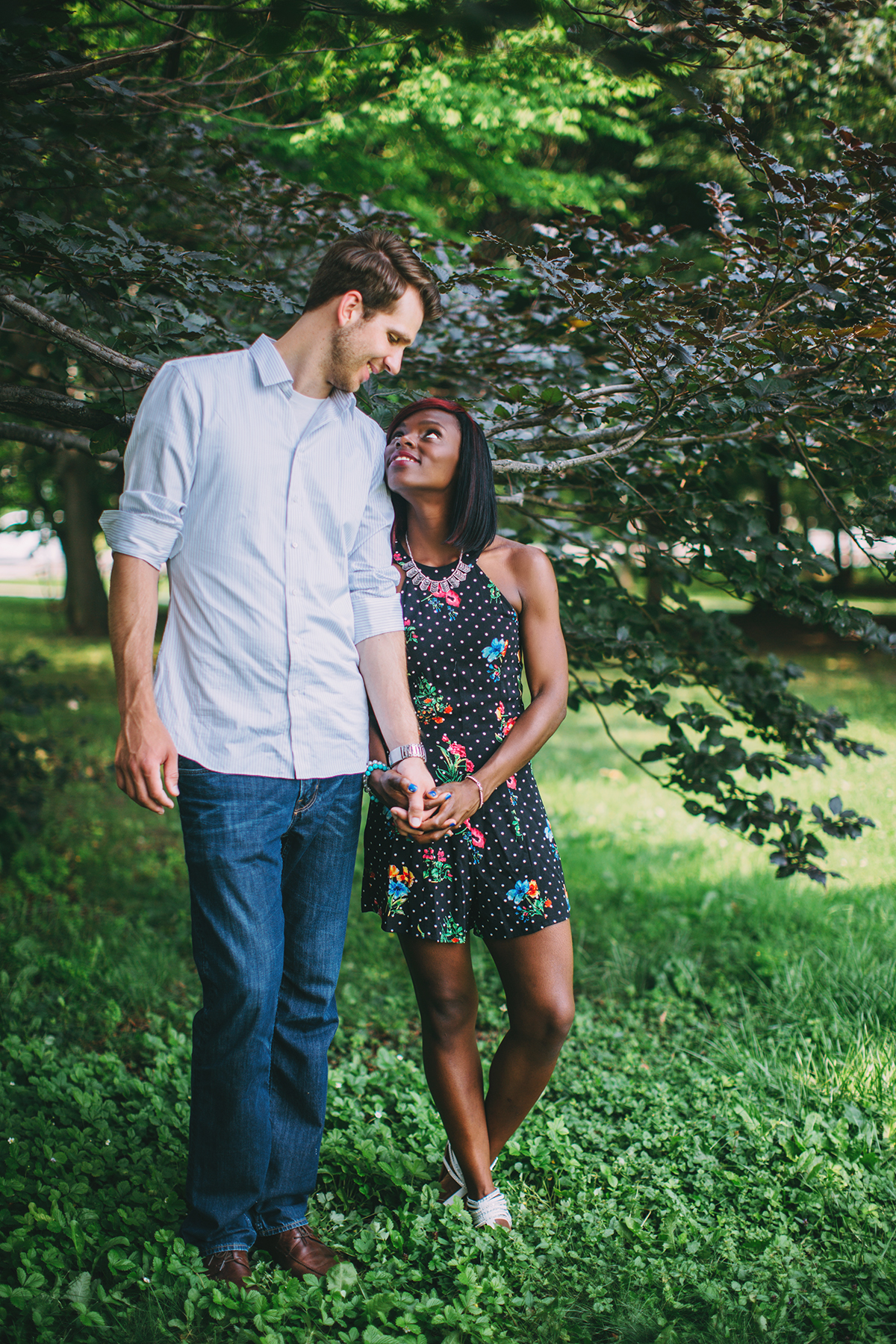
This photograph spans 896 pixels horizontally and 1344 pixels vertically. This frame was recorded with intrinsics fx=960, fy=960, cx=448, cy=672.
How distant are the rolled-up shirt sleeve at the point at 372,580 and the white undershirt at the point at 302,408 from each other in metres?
0.22

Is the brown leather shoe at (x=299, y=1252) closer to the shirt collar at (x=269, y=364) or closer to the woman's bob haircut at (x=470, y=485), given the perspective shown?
the woman's bob haircut at (x=470, y=485)

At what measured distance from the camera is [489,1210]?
240 centimetres

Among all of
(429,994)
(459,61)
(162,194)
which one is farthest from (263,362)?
(459,61)

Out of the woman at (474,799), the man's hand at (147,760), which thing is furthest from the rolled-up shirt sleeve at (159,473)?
the woman at (474,799)

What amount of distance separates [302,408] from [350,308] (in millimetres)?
239

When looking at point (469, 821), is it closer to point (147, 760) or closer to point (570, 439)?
point (147, 760)

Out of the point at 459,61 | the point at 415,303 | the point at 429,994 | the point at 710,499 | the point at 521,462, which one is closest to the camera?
the point at 415,303

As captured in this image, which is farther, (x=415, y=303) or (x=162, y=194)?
(x=162, y=194)

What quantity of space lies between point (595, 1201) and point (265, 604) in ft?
5.97

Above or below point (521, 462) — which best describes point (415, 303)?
above

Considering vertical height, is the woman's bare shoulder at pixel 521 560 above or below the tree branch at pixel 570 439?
below

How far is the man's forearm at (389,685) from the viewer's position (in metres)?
2.24

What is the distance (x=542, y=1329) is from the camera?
6.90ft

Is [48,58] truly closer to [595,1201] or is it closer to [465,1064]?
[465,1064]
